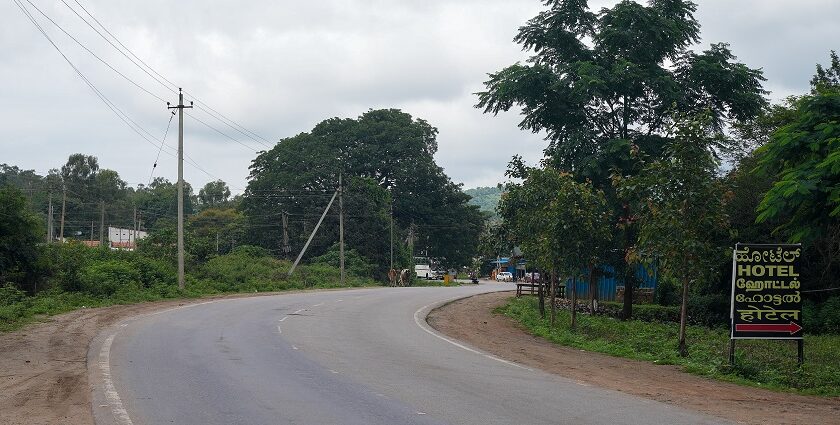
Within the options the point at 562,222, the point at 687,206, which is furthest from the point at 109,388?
the point at 562,222

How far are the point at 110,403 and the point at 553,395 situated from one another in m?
6.26

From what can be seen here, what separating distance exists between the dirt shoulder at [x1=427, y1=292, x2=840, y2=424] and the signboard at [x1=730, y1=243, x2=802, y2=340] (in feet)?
5.30

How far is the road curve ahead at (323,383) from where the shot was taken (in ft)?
32.8

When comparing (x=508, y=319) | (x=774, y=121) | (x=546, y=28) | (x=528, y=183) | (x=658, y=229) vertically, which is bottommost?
(x=508, y=319)

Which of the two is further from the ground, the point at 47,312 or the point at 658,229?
the point at 658,229

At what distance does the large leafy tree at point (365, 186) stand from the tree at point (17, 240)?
4250 cm

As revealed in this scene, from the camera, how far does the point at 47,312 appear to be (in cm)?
2716

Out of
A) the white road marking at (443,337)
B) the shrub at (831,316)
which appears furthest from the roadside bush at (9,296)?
the shrub at (831,316)

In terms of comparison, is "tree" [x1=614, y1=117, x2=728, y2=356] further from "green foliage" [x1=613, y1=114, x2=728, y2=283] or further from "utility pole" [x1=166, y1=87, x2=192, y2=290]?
"utility pole" [x1=166, y1=87, x2=192, y2=290]

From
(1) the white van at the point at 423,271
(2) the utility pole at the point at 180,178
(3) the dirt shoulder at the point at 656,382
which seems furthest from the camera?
(1) the white van at the point at 423,271

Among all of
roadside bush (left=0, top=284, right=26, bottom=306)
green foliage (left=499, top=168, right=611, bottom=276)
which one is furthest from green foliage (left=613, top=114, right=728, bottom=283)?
roadside bush (left=0, top=284, right=26, bottom=306)

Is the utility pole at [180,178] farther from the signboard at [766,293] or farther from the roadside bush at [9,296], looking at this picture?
the signboard at [766,293]

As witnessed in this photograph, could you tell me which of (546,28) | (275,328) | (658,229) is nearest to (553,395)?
(658,229)

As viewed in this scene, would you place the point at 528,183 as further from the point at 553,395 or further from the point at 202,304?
the point at 553,395
